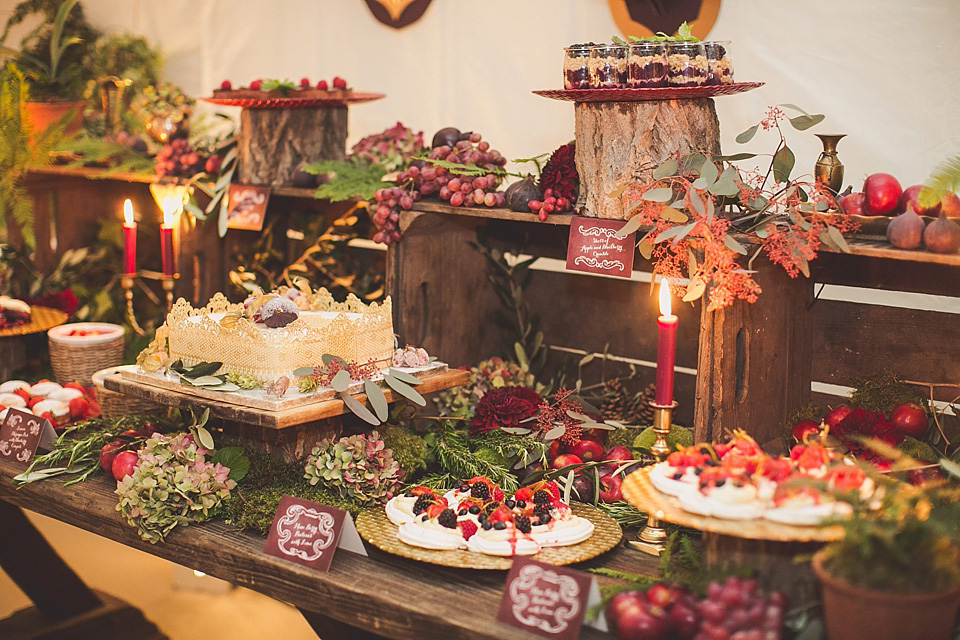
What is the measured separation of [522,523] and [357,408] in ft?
1.50

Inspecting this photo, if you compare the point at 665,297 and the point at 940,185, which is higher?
the point at 940,185

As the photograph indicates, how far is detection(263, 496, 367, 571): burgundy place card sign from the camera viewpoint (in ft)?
5.98

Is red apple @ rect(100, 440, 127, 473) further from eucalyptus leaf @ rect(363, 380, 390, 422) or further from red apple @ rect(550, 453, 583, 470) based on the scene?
red apple @ rect(550, 453, 583, 470)

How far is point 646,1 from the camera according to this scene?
9.25ft

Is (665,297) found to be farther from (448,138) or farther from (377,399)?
(448,138)

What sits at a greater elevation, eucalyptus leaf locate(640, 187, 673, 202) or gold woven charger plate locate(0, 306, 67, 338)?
eucalyptus leaf locate(640, 187, 673, 202)

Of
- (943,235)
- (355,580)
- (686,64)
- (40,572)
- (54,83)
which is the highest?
(54,83)

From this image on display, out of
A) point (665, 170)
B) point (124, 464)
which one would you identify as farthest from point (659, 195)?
point (124, 464)

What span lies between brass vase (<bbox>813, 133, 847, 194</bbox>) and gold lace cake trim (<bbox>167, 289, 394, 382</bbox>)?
1.00 m

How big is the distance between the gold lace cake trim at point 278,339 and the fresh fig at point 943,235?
1.16 m

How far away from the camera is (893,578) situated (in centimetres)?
132

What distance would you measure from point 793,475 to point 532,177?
1081mm

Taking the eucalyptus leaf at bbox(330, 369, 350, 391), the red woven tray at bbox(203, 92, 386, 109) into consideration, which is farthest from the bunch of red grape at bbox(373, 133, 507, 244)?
the eucalyptus leaf at bbox(330, 369, 350, 391)

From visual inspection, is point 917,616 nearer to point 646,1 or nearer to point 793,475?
point 793,475
